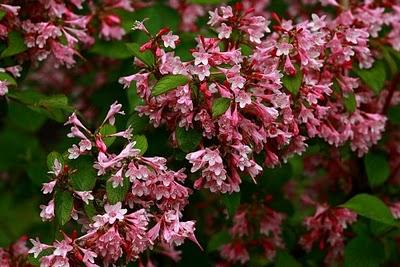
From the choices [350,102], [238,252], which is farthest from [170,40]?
[238,252]

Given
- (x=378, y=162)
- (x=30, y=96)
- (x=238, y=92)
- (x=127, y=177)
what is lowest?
(x=378, y=162)

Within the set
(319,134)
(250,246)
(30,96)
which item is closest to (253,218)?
(250,246)

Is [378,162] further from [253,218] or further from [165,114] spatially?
[165,114]

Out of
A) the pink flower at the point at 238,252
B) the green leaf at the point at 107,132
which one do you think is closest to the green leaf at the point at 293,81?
the green leaf at the point at 107,132

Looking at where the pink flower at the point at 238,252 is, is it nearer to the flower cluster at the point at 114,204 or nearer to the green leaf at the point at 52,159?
the flower cluster at the point at 114,204

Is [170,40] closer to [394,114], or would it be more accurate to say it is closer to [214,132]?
[214,132]

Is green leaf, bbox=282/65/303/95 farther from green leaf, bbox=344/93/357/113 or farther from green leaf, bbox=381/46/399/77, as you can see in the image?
green leaf, bbox=381/46/399/77

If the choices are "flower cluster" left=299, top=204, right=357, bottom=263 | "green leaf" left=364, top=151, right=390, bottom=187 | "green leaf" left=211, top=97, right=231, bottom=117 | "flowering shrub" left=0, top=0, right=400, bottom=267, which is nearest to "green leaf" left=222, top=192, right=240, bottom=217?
"flowering shrub" left=0, top=0, right=400, bottom=267
